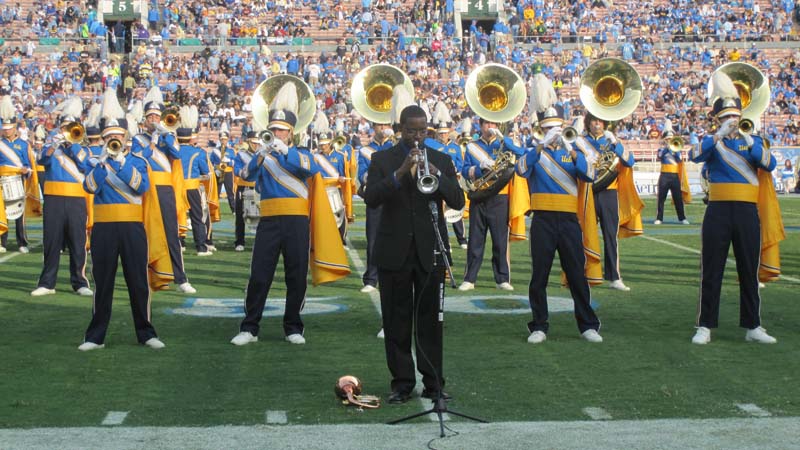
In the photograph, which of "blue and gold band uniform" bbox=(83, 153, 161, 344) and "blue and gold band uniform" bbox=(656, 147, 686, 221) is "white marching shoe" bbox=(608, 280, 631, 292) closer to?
"blue and gold band uniform" bbox=(83, 153, 161, 344)

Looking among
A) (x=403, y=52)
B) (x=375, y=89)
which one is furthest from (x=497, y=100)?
(x=403, y=52)

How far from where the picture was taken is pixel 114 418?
647 cm

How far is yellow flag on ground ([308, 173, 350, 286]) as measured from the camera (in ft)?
31.3

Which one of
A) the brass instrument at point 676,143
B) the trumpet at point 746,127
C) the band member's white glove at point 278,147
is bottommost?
the brass instrument at point 676,143

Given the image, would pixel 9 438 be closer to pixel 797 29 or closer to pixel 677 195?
pixel 677 195

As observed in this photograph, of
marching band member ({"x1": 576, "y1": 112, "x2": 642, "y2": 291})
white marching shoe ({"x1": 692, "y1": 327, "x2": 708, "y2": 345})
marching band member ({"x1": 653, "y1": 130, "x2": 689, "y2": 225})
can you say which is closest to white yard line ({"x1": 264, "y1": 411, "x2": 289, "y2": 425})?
white marching shoe ({"x1": 692, "y1": 327, "x2": 708, "y2": 345})

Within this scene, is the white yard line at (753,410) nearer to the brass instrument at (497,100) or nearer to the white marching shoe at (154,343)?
the white marching shoe at (154,343)

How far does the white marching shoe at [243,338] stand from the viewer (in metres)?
9.02

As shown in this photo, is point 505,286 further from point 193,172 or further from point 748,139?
point 193,172

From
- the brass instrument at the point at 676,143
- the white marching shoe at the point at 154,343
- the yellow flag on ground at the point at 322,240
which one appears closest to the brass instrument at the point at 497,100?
the yellow flag on ground at the point at 322,240

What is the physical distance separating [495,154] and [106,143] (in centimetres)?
466

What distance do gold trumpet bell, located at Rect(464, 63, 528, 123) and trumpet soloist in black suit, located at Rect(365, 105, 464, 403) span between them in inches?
197

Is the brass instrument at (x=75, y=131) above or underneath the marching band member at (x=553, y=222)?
above

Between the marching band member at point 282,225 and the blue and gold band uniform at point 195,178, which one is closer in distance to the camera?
the marching band member at point 282,225
